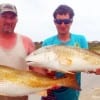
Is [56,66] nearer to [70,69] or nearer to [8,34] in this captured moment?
[70,69]

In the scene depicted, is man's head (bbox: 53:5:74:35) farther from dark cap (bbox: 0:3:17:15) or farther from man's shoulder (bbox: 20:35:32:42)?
dark cap (bbox: 0:3:17:15)

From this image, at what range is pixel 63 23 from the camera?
7.03 metres

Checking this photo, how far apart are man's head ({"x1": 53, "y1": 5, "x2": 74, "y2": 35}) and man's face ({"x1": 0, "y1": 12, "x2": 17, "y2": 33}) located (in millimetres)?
598

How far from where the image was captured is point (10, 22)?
22.7ft

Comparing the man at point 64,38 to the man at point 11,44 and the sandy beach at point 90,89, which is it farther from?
the sandy beach at point 90,89

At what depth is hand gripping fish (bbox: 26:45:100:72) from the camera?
258 inches

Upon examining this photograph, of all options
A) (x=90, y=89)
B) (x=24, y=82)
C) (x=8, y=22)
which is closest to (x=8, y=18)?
(x=8, y=22)

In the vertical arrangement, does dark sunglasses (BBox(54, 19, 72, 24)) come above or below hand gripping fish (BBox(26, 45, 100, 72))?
above

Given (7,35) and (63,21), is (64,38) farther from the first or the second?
(7,35)

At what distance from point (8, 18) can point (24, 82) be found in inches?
39.2

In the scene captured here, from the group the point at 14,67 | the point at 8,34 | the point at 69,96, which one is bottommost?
the point at 69,96

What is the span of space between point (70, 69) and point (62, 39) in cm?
70


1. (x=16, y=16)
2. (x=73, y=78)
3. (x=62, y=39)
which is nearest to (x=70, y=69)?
(x=73, y=78)

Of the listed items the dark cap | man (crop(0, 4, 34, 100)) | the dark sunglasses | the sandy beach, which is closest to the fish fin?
man (crop(0, 4, 34, 100))
